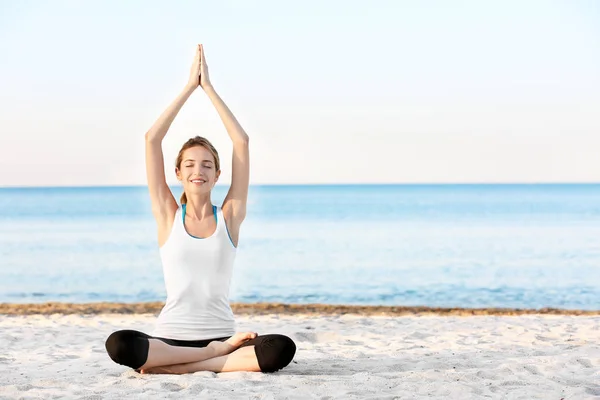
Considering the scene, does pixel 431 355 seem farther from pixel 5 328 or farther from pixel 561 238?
pixel 561 238

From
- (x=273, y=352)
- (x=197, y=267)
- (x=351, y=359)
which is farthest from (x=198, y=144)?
(x=351, y=359)

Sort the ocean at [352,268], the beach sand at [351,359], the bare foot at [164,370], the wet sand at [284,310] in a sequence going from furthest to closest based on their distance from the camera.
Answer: the ocean at [352,268] < the wet sand at [284,310] < the bare foot at [164,370] < the beach sand at [351,359]

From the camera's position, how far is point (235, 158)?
4418 mm

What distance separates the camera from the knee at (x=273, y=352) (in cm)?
435

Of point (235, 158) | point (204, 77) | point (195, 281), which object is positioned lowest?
point (195, 281)

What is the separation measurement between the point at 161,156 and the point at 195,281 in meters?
0.70

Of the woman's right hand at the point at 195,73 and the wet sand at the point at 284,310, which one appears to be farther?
the wet sand at the point at 284,310

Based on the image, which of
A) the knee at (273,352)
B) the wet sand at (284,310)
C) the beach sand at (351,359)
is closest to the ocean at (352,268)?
the wet sand at (284,310)

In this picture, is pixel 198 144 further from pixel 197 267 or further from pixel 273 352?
pixel 273 352

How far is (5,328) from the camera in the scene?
679 centimetres

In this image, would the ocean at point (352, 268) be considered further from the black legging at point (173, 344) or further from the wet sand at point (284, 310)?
the black legging at point (173, 344)

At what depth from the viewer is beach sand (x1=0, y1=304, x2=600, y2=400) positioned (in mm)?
3992

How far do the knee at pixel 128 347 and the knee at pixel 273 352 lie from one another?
0.60 m

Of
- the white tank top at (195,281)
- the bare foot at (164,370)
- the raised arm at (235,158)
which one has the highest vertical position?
the raised arm at (235,158)
